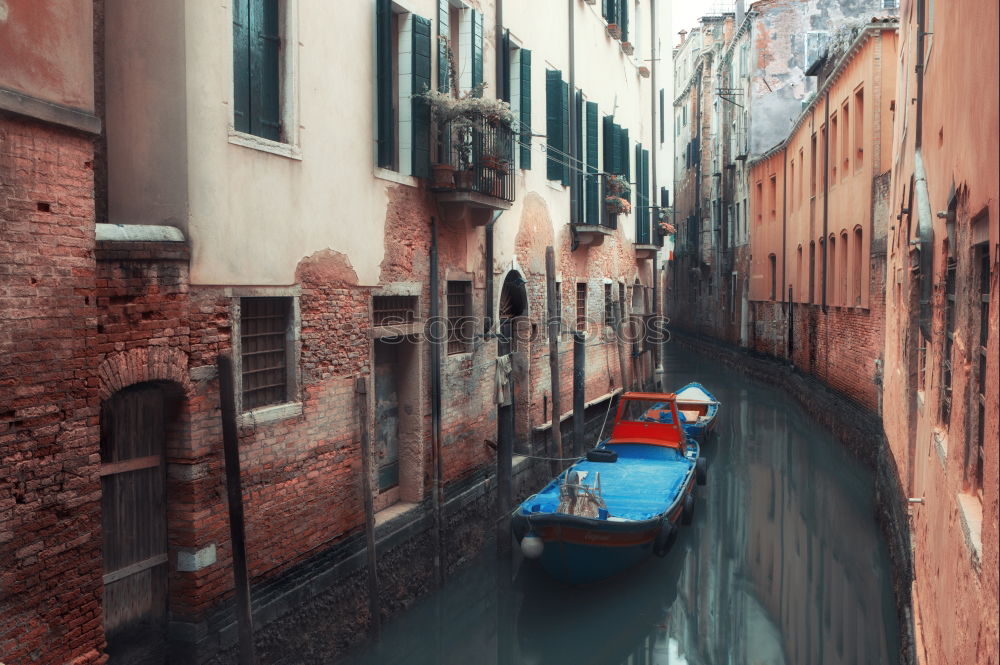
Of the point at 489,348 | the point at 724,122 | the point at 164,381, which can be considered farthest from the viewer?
the point at 724,122

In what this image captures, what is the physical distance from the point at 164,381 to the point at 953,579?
4540 mm

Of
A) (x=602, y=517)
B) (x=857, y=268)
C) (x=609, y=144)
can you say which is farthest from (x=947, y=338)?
(x=857, y=268)

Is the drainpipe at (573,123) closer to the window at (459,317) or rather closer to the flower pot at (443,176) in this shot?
the window at (459,317)

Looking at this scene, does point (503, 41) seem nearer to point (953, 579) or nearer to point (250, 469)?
Result: point (250, 469)

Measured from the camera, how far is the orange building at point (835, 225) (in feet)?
54.5

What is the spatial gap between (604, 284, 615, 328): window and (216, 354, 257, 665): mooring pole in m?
11.0

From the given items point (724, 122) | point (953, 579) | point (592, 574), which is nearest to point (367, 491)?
point (592, 574)

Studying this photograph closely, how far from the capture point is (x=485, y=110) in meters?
8.90

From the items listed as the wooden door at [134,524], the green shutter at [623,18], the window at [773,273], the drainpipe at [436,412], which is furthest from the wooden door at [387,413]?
the window at [773,273]

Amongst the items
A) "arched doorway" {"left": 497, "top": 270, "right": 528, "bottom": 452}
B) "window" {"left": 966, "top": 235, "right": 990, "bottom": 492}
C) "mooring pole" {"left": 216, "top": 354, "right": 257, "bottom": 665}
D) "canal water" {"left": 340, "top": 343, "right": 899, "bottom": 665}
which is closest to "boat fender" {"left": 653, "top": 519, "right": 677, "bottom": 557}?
"canal water" {"left": 340, "top": 343, "right": 899, "bottom": 665}

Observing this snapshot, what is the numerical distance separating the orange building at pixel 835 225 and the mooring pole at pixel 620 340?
13.9 feet

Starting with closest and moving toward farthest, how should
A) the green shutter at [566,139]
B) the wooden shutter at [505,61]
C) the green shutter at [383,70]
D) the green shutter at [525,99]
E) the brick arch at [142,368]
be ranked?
the brick arch at [142,368] < the green shutter at [383,70] < the wooden shutter at [505,61] < the green shutter at [525,99] < the green shutter at [566,139]

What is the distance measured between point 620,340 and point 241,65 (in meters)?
11.8

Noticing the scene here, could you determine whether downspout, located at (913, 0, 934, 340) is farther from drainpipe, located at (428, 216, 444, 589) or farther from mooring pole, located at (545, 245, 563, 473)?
mooring pole, located at (545, 245, 563, 473)
